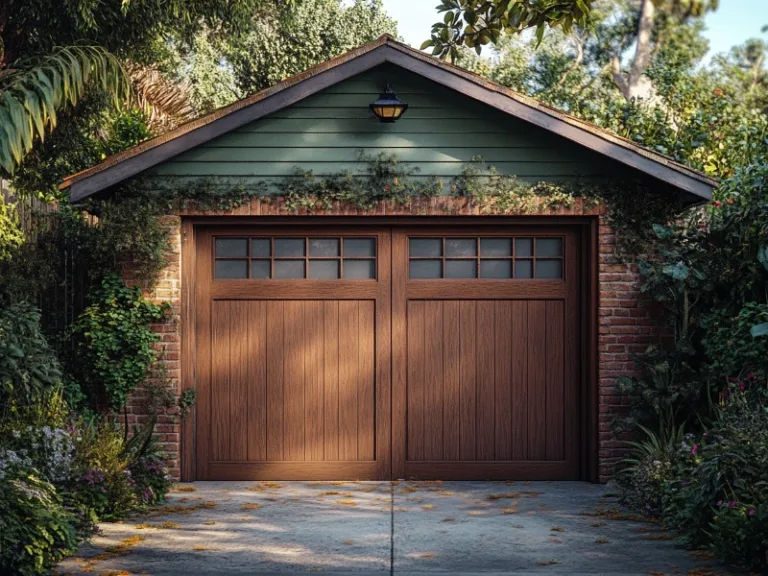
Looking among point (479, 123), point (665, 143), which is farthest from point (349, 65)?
point (665, 143)

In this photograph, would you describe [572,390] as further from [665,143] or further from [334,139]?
[665,143]

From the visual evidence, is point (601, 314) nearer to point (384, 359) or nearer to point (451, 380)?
point (451, 380)

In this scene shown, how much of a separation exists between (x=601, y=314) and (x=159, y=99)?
47.9 ft

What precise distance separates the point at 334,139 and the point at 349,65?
74cm

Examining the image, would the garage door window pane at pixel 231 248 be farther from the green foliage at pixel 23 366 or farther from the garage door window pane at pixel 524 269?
the garage door window pane at pixel 524 269

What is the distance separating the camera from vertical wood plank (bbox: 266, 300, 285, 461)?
10.7m

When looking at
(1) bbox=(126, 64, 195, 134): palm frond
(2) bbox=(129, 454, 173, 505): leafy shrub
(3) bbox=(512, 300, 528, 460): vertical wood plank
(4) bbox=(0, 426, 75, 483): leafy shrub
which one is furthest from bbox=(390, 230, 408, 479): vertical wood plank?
(1) bbox=(126, 64, 195, 134): palm frond

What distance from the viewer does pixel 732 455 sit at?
23.7 feet

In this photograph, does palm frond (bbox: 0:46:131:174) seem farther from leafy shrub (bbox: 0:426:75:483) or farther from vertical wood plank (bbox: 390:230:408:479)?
vertical wood plank (bbox: 390:230:408:479)

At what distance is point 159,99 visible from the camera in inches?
891

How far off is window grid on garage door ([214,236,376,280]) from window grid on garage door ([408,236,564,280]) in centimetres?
49

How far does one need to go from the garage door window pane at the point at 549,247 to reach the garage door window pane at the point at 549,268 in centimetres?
6

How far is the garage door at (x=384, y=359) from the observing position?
35.2 ft

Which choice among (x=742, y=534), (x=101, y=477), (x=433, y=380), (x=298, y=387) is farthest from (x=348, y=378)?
(x=742, y=534)
